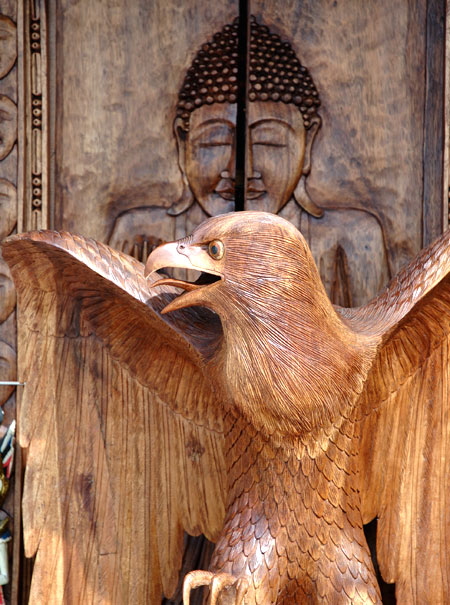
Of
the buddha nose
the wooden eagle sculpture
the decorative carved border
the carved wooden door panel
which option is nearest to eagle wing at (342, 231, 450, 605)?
the wooden eagle sculpture

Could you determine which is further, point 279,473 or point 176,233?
point 176,233

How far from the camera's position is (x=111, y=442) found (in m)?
1.36

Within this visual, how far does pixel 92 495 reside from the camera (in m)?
1.36

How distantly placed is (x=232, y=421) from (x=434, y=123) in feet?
2.16

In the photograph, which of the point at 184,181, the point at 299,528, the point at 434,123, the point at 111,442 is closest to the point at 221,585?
the point at 299,528

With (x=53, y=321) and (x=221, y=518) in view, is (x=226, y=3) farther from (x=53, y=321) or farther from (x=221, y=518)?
(x=221, y=518)

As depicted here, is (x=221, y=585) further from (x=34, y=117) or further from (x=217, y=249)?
(x=34, y=117)

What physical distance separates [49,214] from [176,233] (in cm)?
23

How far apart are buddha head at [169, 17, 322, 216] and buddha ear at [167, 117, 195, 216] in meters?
0.01

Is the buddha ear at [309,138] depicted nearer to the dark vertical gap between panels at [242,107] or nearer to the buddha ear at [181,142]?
the dark vertical gap between panels at [242,107]

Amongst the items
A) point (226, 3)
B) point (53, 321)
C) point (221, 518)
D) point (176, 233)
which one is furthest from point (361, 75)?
point (221, 518)

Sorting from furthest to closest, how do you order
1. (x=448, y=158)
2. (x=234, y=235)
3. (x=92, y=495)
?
1. (x=448, y=158)
2. (x=92, y=495)
3. (x=234, y=235)

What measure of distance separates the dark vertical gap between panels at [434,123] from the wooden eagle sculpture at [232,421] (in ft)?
0.81

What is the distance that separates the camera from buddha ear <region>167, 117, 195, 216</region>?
1520mm
